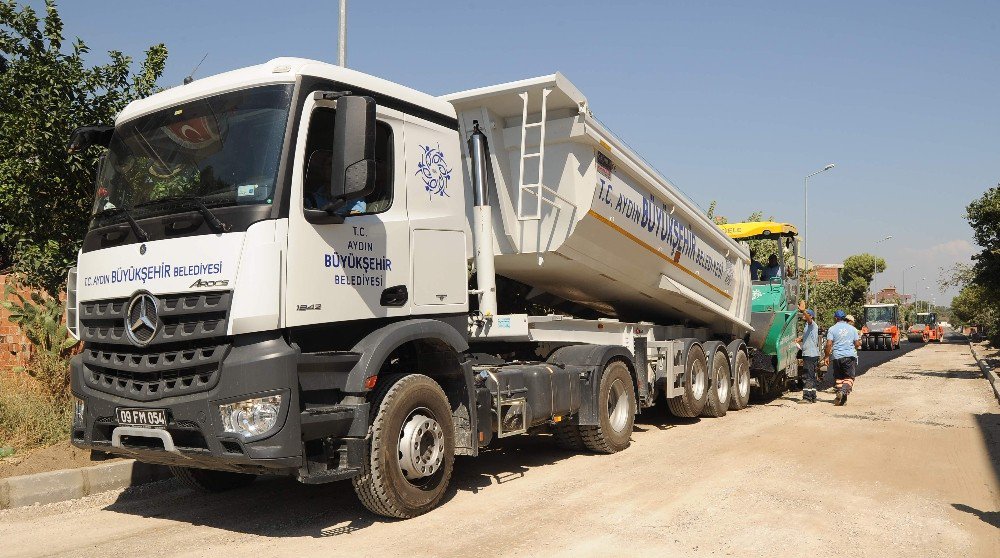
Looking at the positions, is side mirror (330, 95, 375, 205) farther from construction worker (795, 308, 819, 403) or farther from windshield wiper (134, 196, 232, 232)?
construction worker (795, 308, 819, 403)

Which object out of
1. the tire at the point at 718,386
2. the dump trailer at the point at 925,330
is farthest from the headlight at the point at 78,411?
the dump trailer at the point at 925,330

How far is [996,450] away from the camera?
28.8 ft

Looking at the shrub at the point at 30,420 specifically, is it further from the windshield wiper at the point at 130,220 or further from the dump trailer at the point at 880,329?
the dump trailer at the point at 880,329

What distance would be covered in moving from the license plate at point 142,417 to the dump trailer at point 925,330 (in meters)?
59.3

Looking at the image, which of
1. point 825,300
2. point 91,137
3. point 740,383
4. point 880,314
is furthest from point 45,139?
point 880,314

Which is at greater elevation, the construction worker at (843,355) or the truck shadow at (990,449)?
the construction worker at (843,355)

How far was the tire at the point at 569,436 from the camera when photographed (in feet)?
27.3

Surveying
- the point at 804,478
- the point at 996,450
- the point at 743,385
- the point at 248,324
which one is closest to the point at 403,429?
the point at 248,324

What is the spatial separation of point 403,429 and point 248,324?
1.45 m

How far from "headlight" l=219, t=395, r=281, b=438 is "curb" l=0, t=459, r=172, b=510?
268cm

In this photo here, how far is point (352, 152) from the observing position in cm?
496

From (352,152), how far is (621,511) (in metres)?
3.20

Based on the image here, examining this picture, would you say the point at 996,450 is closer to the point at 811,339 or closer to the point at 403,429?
the point at 811,339

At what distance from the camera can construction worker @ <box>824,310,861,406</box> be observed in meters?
13.2
